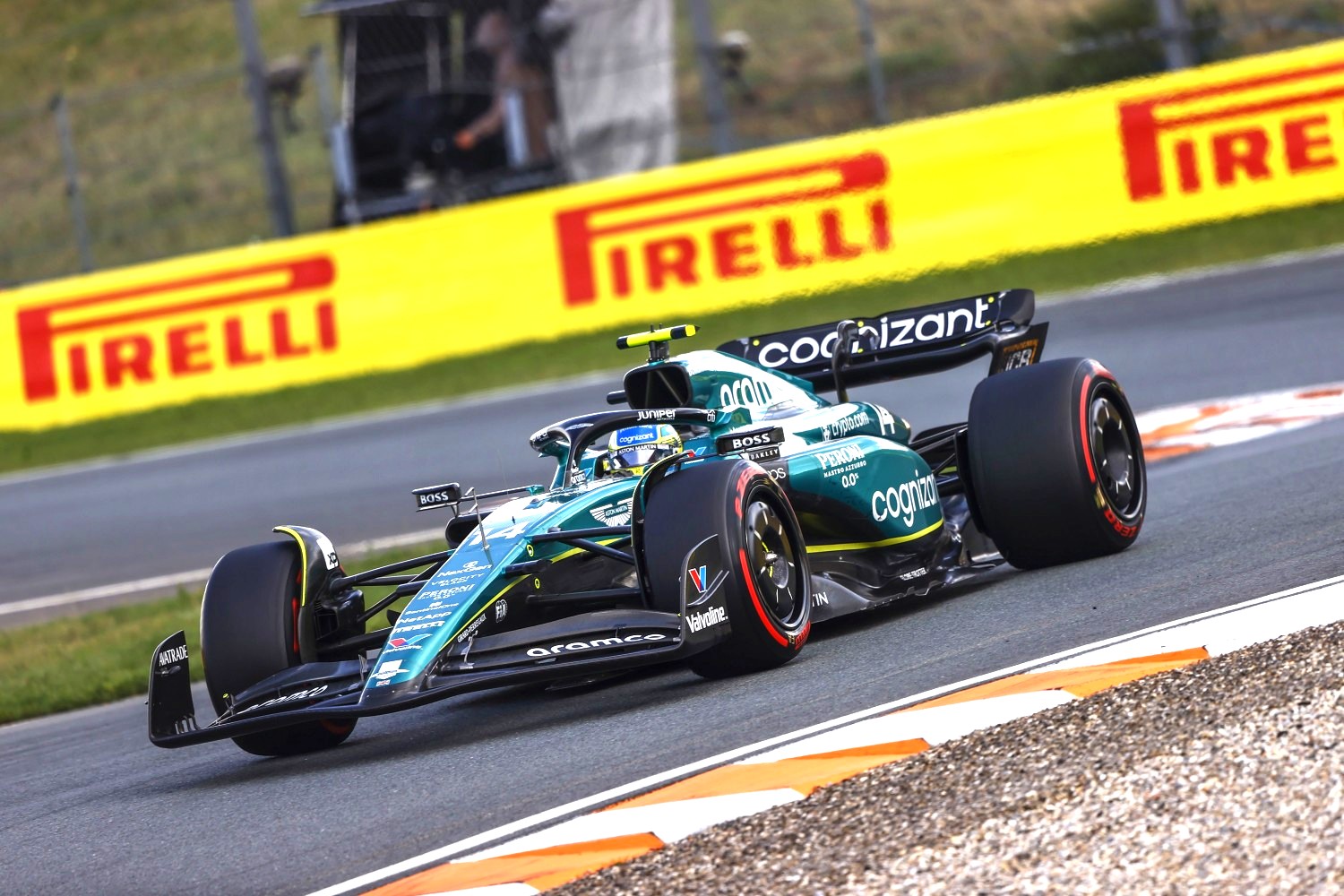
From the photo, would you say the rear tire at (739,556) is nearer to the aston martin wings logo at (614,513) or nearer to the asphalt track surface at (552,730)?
the asphalt track surface at (552,730)

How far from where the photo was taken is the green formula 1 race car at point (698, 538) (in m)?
5.95

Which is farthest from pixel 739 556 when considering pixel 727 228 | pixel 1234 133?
pixel 1234 133

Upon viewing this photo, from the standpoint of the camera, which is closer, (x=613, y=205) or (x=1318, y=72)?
(x=1318, y=72)

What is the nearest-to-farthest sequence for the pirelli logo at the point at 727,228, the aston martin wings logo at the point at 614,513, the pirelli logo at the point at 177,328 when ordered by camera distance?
the aston martin wings logo at the point at 614,513
the pirelli logo at the point at 727,228
the pirelli logo at the point at 177,328

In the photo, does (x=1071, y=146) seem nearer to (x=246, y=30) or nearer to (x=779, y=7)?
(x=246, y=30)

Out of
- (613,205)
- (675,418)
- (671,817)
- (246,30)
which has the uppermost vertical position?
(246,30)

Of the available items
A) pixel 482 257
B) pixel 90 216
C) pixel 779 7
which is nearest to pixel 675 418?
pixel 482 257

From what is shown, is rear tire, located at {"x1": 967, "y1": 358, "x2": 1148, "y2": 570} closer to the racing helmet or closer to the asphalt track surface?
the asphalt track surface

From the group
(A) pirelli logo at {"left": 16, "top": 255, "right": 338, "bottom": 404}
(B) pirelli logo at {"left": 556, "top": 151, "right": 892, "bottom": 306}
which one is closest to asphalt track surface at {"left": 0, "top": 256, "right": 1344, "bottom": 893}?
(B) pirelli logo at {"left": 556, "top": 151, "right": 892, "bottom": 306}

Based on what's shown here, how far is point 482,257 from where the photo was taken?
17.5m

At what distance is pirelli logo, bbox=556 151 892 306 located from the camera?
54.7ft

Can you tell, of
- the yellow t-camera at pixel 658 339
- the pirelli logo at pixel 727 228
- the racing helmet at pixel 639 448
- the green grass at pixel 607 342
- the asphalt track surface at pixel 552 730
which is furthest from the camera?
the pirelli logo at pixel 727 228

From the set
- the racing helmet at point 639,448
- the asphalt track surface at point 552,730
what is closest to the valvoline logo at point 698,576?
the asphalt track surface at point 552,730

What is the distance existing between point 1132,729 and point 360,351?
13.6 metres
